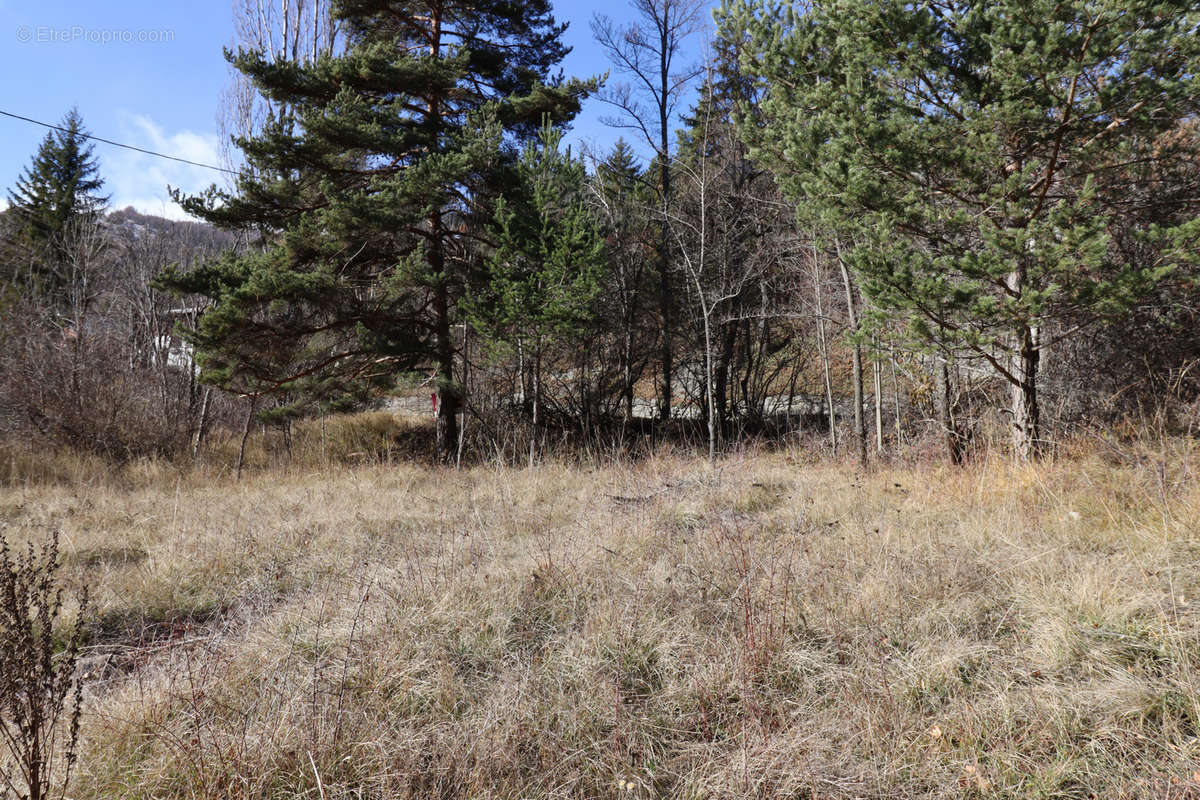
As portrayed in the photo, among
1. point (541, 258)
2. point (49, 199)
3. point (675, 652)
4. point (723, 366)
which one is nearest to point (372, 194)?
point (541, 258)

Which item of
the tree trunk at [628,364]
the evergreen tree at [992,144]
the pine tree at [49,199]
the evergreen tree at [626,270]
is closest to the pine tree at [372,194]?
the evergreen tree at [626,270]

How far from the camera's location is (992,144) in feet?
16.6

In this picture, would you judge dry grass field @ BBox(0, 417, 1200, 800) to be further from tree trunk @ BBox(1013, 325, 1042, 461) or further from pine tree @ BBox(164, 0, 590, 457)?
pine tree @ BBox(164, 0, 590, 457)

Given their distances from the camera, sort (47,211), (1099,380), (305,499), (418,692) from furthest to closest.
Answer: (47,211) → (1099,380) → (305,499) → (418,692)

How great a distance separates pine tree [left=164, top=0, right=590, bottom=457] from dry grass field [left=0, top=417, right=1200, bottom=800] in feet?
14.2

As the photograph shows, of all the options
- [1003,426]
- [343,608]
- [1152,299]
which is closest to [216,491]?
[343,608]

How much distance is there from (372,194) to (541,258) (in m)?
2.89

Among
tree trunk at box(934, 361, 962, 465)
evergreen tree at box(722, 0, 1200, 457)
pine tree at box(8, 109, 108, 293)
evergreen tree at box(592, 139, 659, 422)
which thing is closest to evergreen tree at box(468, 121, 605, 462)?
evergreen tree at box(592, 139, 659, 422)

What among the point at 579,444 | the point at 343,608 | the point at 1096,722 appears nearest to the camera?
the point at 1096,722

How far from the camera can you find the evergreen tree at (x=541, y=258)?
918 cm

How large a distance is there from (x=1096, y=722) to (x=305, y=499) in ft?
23.2

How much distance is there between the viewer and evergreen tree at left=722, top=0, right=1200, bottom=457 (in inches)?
183

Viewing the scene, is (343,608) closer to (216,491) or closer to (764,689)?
(764,689)

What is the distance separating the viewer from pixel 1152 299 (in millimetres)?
6324
